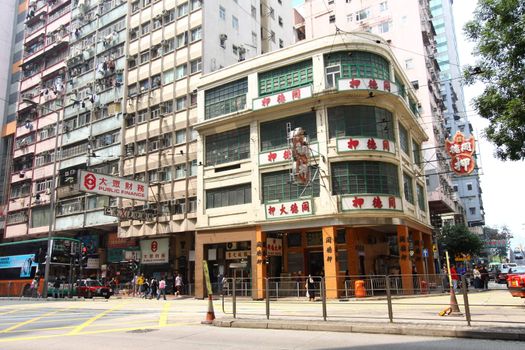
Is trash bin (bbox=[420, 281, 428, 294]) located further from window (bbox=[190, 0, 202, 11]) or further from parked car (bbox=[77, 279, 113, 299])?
window (bbox=[190, 0, 202, 11])

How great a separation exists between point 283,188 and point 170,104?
15.7 metres

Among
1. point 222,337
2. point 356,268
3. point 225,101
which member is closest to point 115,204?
point 225,101

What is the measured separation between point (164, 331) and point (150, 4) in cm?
3739

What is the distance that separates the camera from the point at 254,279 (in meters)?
27.2

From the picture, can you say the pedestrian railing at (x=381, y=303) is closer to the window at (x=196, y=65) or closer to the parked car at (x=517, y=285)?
the parked car at (x=517, y=285)

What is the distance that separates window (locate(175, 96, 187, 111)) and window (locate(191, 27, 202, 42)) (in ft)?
17.1

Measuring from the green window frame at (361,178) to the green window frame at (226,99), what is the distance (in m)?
8.35

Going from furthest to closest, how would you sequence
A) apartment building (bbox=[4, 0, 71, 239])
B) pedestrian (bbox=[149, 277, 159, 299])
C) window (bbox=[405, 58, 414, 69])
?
apartment building (bbox=[4, 0, 71, 239])
window (bbox=[405, 58, 414, 69])
pedestrian (bbox=[149, 277, 159, 299])

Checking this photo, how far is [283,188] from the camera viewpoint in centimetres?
2745

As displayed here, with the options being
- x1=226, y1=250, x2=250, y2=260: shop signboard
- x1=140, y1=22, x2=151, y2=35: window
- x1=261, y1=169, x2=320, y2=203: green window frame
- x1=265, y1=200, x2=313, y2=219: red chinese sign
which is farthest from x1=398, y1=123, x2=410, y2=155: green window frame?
x1=140, y1=22, x2=151, y2=35: window

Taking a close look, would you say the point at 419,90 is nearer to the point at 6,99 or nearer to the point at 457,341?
the point at 457,341

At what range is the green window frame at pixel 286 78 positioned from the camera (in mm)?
27656

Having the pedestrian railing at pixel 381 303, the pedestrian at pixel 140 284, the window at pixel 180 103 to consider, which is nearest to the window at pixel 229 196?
the pedestrian railing at pixel 381 303

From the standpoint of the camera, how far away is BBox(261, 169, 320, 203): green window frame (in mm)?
26344
